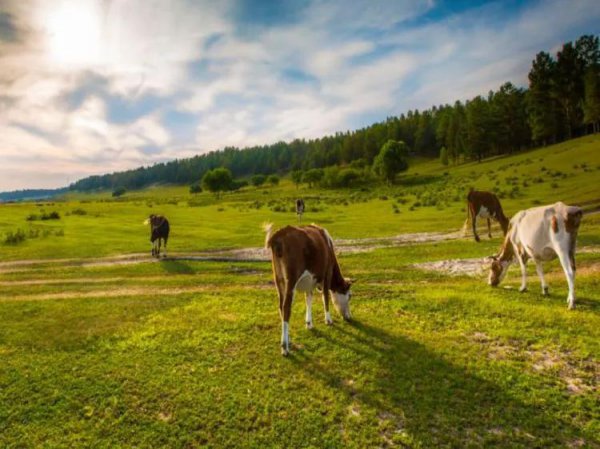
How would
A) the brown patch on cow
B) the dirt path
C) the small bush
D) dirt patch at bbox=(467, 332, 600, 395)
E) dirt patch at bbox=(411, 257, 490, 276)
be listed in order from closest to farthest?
dirt patch at bbox=(467, 332, 600, 395) → the brown patch on cow → dirt patch at bbox=(411, 257, 490, 276) → the dirt path → the small bush

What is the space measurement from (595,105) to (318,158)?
360 ft

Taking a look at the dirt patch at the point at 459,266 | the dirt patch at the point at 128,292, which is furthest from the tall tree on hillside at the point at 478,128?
the dirt patch at the point at 128,292

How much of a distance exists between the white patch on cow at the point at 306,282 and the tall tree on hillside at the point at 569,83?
10538 centimetres

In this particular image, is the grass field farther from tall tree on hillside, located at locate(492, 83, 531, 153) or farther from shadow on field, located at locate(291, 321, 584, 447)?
tall tree on hillside, located at locate(492, 83, 531, 153)

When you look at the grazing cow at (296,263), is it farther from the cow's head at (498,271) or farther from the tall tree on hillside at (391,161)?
the tall tree on hillside at (391,161)

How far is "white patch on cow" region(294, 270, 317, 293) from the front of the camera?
1087 cm

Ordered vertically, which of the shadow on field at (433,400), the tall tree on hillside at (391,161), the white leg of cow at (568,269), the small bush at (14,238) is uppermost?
the tall tree on hillside at (391,161)

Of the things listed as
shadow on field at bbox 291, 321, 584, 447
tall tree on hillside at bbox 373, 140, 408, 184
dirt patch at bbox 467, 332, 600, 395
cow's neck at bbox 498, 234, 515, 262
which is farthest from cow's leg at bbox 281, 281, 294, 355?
tall tree on hillside at bbox 373, 140, 408, 184

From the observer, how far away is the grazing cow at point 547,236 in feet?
40.4

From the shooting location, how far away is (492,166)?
285 feet

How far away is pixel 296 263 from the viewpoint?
1057 cm

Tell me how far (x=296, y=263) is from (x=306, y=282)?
867mm

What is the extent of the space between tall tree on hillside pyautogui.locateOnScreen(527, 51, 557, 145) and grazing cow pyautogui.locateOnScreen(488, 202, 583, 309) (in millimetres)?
93879

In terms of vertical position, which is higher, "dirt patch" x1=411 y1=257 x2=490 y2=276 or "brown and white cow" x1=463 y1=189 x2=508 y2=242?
"brown and white cow" x1=463 y1=189 x2=508 y2=242
